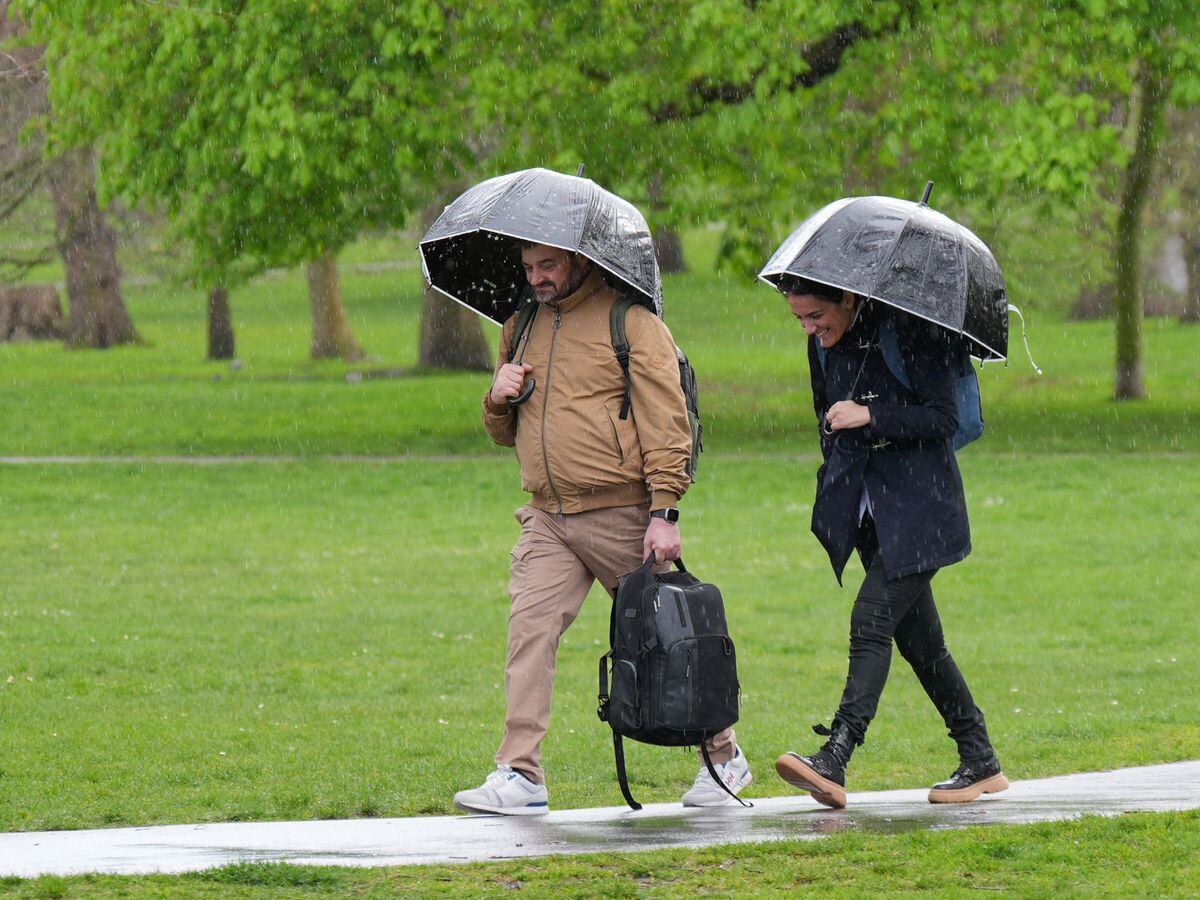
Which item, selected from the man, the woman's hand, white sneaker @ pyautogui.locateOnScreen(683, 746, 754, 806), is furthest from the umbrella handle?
white sneaker @ pyautogui.locateOnScreen(683, 746, 754, 806)

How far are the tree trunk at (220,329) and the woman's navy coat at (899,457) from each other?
118 feet

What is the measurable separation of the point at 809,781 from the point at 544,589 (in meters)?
1.01

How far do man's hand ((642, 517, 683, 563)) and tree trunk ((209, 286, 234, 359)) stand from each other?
36.1 m

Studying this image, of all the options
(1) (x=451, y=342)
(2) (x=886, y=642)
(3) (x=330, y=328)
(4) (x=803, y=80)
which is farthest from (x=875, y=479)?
(3) (x=330, y=328)

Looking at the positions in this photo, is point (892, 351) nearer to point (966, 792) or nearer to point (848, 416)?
point (848, 416)

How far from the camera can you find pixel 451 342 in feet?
116

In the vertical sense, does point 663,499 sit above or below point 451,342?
above

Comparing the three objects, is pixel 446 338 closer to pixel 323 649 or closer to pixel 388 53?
pixel 388 53

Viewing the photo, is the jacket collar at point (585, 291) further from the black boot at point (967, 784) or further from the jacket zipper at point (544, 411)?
the black boot at point (967, 784)

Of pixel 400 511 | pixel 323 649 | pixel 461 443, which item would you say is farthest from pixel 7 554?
pixel 461 443

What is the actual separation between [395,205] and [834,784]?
19137 millimetres

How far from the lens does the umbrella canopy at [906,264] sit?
5.98 meters

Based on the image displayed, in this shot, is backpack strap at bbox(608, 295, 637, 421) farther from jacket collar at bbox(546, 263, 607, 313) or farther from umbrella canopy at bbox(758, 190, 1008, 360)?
umbrella canopy at bbox(758, 190, 1008, 360)

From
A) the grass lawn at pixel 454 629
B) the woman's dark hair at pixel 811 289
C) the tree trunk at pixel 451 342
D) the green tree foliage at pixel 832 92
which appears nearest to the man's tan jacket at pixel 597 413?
the woman's dark hair at pixel 811 289
